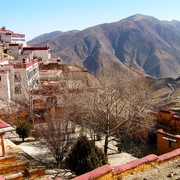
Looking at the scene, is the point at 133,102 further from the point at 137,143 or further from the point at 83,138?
the point at 83,138

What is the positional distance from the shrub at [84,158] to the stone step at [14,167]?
1.87 metres

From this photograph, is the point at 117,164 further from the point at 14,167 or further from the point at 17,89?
the point at 17,89

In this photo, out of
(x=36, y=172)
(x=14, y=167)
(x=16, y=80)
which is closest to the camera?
(x=14, y=167)

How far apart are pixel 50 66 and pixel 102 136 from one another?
1042 inches

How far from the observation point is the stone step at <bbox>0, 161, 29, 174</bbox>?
12.0 metres

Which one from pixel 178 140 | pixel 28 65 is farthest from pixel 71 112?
pixel 28 65

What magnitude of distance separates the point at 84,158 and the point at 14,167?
2855mm

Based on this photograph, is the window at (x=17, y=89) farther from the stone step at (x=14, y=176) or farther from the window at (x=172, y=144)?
the stone step at (x=14, y=176)

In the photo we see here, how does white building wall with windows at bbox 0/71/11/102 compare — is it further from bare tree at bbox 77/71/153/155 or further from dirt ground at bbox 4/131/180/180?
bare tree at bbox 77/71/153/155

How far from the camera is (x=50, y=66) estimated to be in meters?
45.2

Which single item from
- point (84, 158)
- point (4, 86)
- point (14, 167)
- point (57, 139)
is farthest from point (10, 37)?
point (84, 158)

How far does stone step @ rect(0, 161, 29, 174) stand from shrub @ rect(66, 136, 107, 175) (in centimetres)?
187

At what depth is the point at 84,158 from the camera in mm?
12070

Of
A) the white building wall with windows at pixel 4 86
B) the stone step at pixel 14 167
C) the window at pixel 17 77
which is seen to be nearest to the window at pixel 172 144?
the stone step at pixel 14 167
